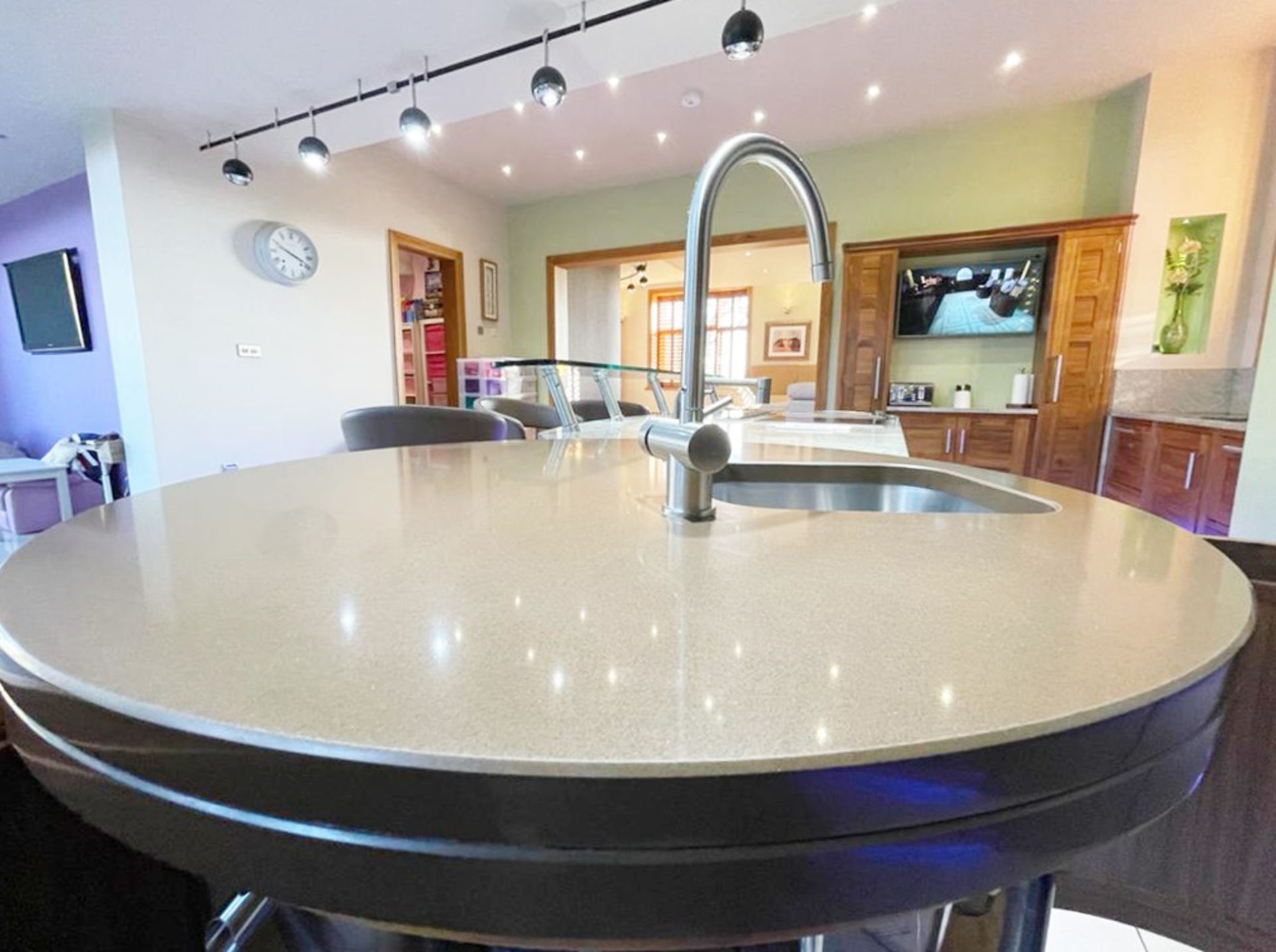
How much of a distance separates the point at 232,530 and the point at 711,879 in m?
0.60

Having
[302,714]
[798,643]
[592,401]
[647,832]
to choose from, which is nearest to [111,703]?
[302,714]

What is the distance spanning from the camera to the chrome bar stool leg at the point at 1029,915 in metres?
0.48

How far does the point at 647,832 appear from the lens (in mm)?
245

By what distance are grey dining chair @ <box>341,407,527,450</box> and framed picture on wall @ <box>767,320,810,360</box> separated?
7758mm

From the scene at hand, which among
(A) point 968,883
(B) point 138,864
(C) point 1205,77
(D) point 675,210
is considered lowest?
(B) point 138,864

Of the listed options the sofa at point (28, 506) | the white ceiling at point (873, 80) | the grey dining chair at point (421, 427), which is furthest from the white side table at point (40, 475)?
the white ceiling at point (873, 80)

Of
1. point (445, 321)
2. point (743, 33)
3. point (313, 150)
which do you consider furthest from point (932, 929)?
point (445, 321)

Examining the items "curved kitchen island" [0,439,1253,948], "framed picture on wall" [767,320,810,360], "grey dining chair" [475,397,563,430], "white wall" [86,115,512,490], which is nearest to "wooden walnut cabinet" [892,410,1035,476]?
"grey dining chair" [475,397,563,430]

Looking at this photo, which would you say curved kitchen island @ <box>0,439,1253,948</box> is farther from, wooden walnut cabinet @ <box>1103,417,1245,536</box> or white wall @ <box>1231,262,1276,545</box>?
wooden walnut cabinet @ <box>1103,417,1245,536</box>

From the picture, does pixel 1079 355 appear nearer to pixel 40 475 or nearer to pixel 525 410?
pixel 525 410

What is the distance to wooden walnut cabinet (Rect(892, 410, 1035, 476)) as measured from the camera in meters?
4.10

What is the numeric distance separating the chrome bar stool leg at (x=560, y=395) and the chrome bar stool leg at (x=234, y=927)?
4.12ft

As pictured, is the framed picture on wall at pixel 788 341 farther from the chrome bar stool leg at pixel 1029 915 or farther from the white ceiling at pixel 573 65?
the chrome bar stool leg at pixel 1029 915

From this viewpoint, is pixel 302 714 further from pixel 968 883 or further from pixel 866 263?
pixel 866 263
